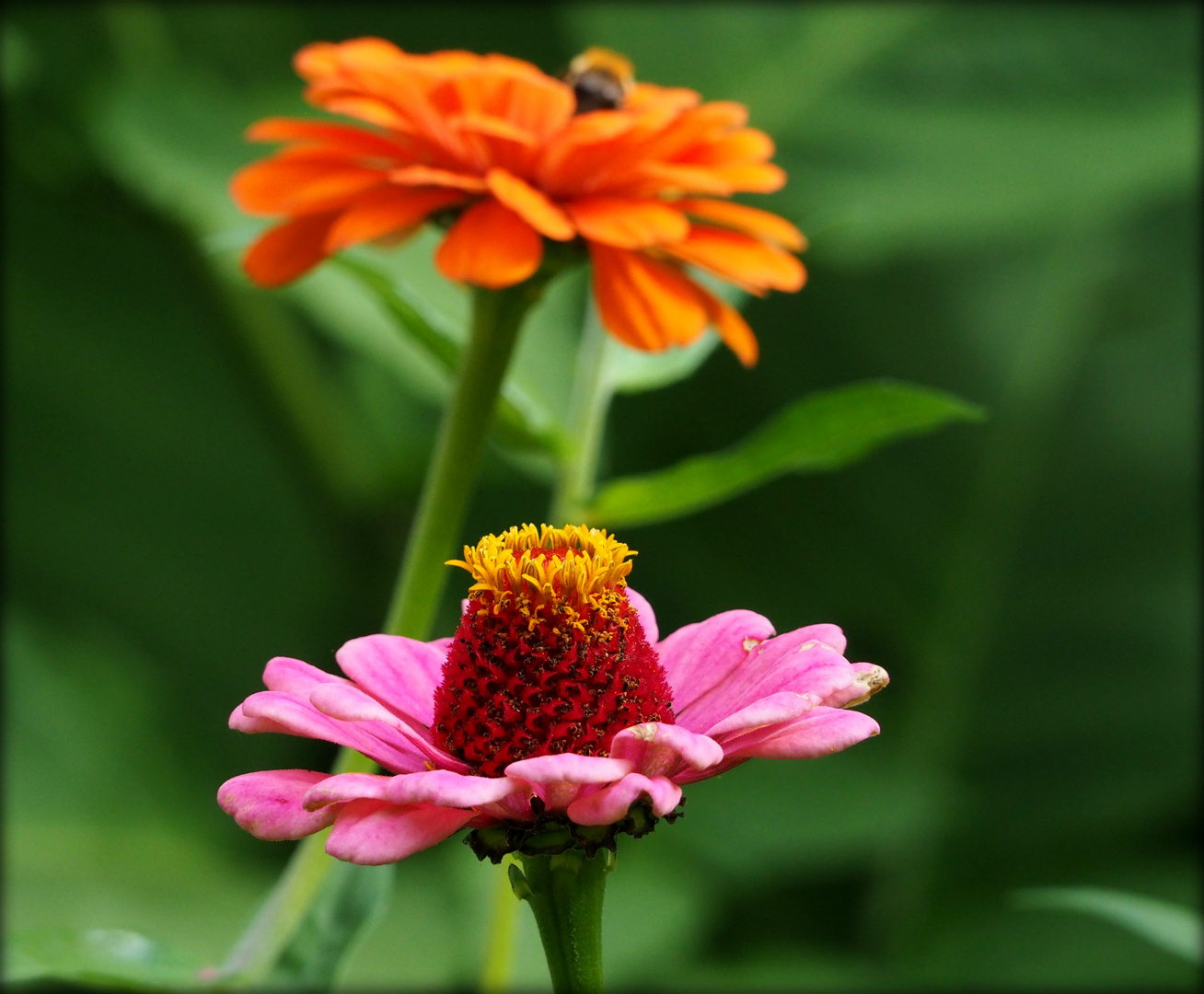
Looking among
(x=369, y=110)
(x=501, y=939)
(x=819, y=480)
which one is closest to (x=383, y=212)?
(x=369, y=110)

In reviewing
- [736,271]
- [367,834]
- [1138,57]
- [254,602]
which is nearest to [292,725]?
[367,834]

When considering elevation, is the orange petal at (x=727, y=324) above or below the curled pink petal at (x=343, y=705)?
above

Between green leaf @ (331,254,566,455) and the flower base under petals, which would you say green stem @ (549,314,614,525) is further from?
the flower base under petals

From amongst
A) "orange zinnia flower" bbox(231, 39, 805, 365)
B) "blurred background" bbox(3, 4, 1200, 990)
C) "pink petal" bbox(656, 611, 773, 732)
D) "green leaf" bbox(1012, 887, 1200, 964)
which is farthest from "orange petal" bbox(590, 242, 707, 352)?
"blurred background" bbox(3, 4, 1200, 990)

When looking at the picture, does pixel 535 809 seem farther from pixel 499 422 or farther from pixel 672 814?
pixel 499 422

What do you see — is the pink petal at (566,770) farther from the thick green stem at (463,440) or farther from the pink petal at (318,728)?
the thick green stem at (463,440)

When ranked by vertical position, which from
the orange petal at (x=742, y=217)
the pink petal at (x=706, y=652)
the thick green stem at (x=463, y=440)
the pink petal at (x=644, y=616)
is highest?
the orange petal at (x=742, y=217)

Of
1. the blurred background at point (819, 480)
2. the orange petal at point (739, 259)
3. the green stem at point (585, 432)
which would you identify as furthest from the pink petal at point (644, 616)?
the blurred background at point (819, 480)
